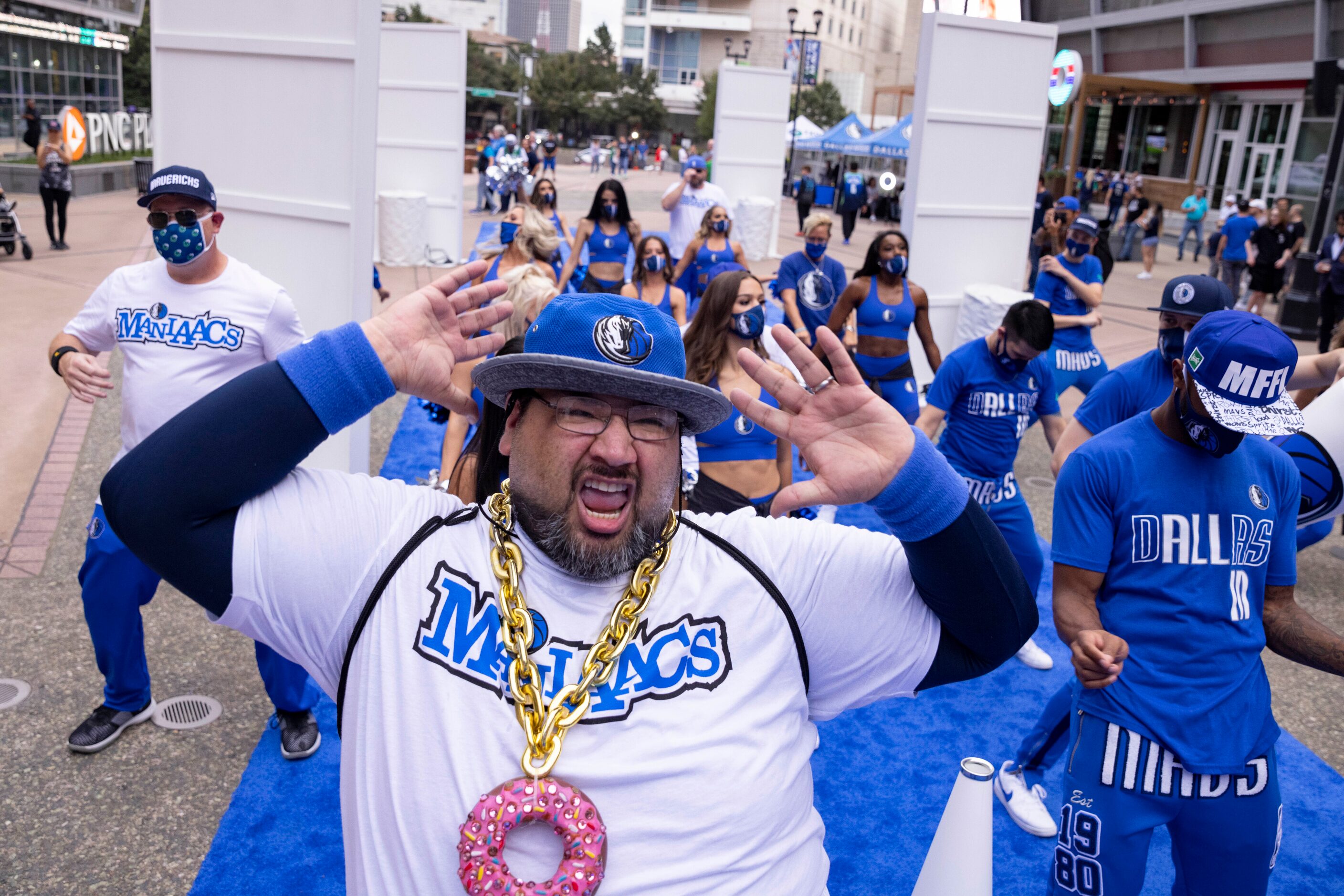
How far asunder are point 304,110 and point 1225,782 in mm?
5197

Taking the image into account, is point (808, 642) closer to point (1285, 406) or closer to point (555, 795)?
point (555, 795)

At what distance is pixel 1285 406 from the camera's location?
8.87ft

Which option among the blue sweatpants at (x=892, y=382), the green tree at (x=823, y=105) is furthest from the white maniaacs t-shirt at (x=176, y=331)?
the green tree at (x=823, y=105)

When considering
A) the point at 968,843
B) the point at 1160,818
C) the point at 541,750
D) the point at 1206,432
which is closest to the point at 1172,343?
the point at 1206,432

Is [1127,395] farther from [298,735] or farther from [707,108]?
[707,108]

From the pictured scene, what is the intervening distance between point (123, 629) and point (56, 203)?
582 inches

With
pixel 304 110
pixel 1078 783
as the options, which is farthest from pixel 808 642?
pixel 304 110

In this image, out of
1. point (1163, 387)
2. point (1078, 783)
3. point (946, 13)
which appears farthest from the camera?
point (946, 13)

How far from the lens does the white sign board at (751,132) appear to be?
66.6 feet

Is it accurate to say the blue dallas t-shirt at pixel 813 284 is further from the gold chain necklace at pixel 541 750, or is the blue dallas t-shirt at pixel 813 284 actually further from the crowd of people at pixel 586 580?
the gold chain necklace at pixel 541 750

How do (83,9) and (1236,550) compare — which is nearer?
(1236,550)

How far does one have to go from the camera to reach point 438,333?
204cm

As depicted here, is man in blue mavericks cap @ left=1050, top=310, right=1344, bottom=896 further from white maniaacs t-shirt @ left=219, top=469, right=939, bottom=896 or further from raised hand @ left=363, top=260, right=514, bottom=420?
raised hand @ left=363, top=260, right=514, bottom=420

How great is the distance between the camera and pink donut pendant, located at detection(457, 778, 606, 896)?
167cm
